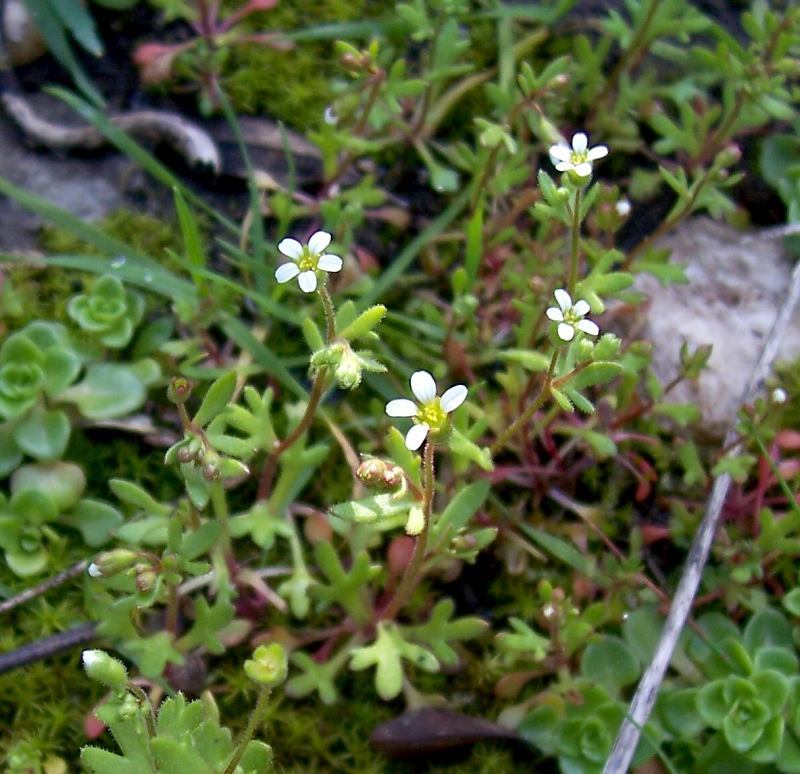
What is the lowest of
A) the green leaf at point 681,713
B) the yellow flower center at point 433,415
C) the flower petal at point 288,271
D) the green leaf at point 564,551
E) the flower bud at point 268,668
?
the green leaf at point 681,713

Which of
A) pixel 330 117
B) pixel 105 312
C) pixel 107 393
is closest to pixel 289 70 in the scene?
pixel 330 117

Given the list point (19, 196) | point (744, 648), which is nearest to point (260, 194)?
point (19, 196)

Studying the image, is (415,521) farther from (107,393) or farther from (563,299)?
(107,393)

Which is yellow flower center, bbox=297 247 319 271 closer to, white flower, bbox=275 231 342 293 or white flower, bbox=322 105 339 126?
white flower, bbox=275 231 342 293

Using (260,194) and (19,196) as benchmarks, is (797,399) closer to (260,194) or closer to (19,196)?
(260,194)

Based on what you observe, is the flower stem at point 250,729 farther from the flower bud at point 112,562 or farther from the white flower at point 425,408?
the white flower at point 425,408

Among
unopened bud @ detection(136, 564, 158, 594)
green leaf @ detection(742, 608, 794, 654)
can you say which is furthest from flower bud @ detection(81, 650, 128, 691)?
green leaf @ detection(742, 608, 794, 654)

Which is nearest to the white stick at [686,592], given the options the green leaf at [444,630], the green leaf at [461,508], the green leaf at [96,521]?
the green leaf at [444,630]
